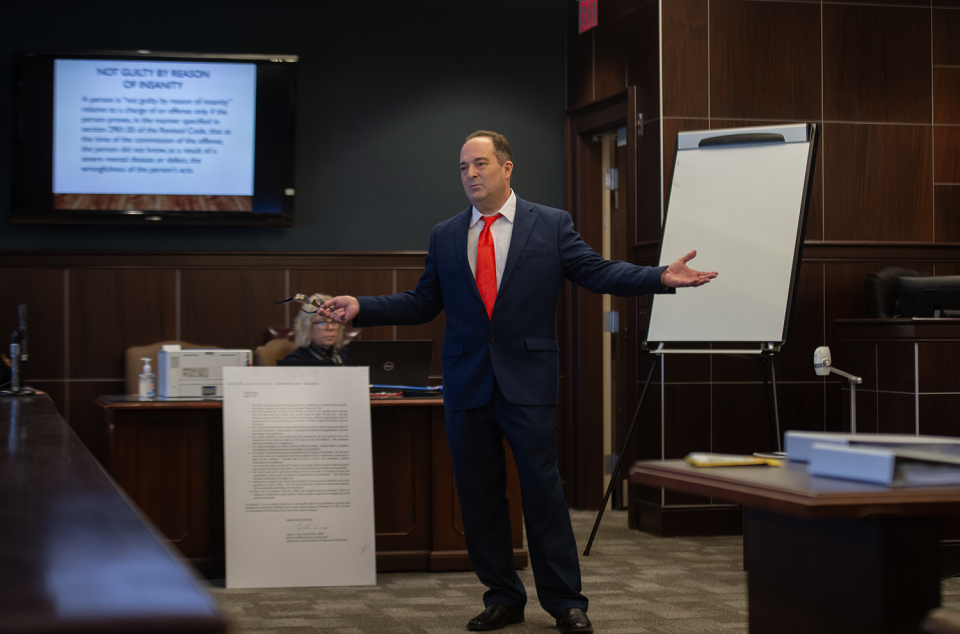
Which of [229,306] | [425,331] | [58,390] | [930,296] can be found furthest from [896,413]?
[58,390]

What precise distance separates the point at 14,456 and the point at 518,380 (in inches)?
68.8

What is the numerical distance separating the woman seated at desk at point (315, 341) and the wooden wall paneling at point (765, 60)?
2388 millimetres

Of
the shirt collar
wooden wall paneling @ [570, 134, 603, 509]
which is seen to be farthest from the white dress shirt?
wooden wall paneling @ [570, 134, 603, 509]

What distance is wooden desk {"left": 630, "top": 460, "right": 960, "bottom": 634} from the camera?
1187 millimetres

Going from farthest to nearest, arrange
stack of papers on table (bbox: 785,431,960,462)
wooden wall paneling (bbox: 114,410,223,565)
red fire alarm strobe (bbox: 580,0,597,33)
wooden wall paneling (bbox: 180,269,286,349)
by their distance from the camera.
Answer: red fire alarm strobe (bbox: 580,0,597,33), wooden wall paneling (bbox: 180,269,286,349), wooden wall paneling (bbox: 114,410,223,565), stack of papers on table (bbox: 785,431,960,462)

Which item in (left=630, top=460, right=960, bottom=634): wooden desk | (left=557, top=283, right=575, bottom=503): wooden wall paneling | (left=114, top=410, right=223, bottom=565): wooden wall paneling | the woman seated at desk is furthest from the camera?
(left=557, top=283, right=575, bottom=503): wooden wall paneling

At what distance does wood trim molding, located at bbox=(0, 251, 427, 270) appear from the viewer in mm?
5504

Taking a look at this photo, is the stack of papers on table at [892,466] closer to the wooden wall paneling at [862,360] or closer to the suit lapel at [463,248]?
the suit lapel at [463,248]

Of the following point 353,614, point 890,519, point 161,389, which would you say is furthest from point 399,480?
point 890,519

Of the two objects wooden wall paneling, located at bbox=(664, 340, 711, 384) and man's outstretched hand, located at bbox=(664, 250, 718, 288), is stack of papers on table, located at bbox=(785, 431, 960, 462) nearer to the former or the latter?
man's outstretched hand, located at bbox=(664, 250, 718, 288)

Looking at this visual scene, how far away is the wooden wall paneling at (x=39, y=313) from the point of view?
5469mm

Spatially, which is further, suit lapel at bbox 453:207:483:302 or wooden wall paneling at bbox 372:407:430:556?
wooden wall paneling at bbox 372:407:430:556

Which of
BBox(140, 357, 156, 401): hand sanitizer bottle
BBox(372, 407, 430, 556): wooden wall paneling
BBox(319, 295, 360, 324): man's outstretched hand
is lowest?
BBox(372, 407, 430, 556): wooden wall paneling

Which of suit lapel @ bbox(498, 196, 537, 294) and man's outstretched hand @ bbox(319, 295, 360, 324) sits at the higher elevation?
suit lapel @ bbox(498, 196, 537, 294)
